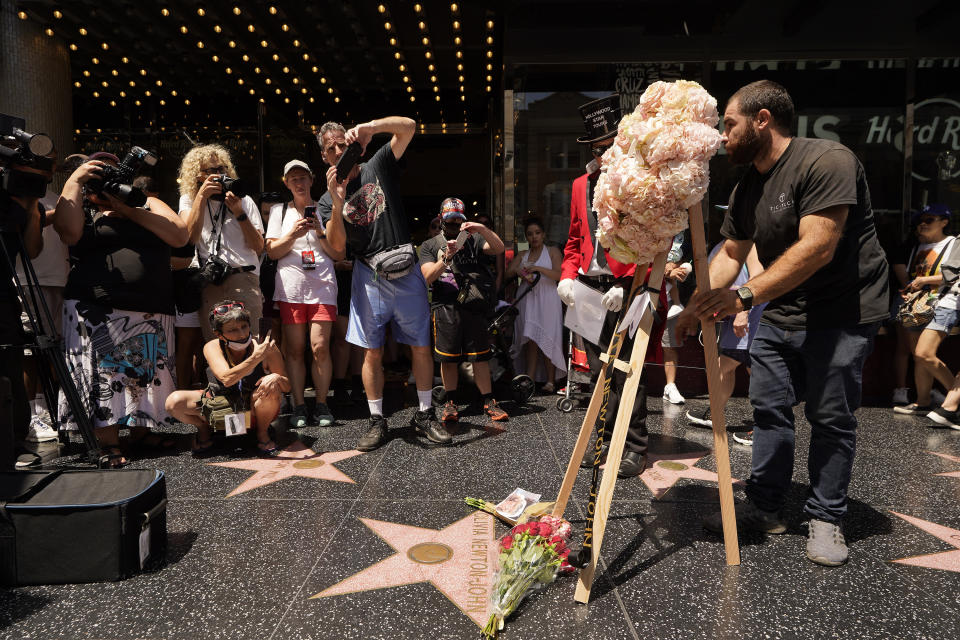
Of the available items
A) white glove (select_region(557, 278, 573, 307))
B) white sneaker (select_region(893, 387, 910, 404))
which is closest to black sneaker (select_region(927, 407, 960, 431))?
white sneaker (select_region(893, 387, 910, 404))

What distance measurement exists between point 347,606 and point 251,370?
2122 mm

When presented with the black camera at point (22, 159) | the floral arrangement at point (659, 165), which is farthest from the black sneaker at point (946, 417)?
the black camera at point (22, 159)

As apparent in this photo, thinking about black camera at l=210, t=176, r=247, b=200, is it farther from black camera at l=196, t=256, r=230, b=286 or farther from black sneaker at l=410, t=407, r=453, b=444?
black sneaker at l=410, t=407, r=453, b=444

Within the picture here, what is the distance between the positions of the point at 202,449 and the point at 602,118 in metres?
3.36

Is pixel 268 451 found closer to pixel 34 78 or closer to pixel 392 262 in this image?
pixel 392 262

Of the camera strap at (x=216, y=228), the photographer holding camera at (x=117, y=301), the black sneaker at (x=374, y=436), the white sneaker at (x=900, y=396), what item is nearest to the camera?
the photographer holding camera at (x=117, y=301)

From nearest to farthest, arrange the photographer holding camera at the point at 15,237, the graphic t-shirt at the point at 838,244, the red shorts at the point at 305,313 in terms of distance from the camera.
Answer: the graphic t-shirt at the point at 838,244 < the photographer holding camera at the point at 15,237 < the red shorts at the point at 305,313

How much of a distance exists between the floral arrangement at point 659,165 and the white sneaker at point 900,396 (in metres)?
4.73

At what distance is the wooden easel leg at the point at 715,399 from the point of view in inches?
87.7

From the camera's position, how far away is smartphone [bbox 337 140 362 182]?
3.65 meters

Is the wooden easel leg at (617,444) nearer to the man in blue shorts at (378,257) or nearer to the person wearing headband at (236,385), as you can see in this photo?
the man in blue shorts at (378,257)

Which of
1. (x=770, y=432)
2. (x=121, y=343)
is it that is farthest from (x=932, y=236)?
(x=121, y=343)

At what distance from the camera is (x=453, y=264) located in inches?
190

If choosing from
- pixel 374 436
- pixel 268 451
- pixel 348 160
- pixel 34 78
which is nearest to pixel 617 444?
pixel 374 436
